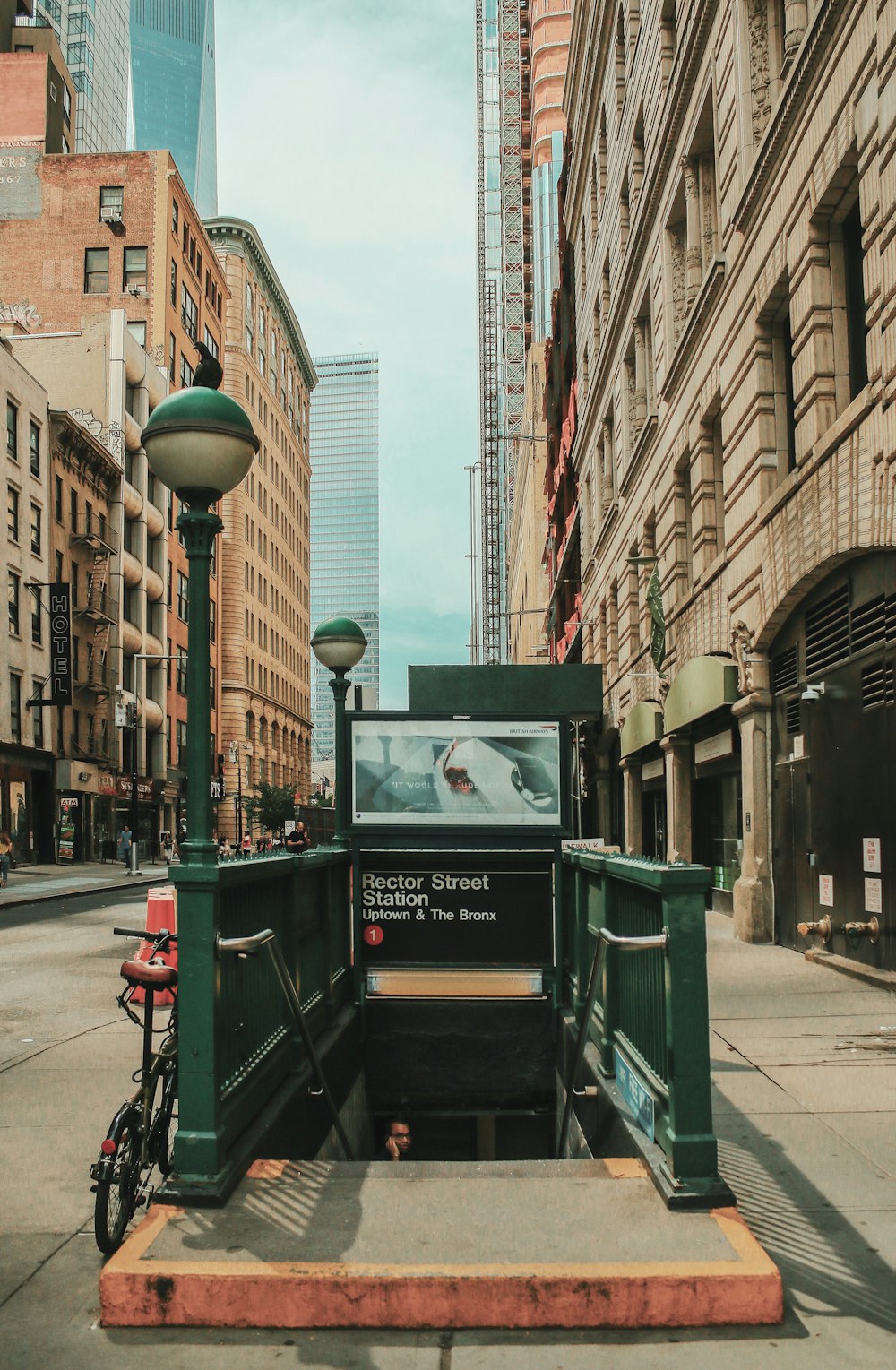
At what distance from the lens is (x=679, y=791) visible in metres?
24.1

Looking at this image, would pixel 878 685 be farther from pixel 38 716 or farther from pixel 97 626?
pixel 97 626

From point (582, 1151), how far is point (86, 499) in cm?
5160

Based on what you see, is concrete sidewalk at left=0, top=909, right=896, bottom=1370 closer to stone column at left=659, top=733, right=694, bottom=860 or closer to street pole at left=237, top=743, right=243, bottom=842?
stone column at left=659, top=733, right=694, bottom=860

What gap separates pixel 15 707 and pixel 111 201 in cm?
3998

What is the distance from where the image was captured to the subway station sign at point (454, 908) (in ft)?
32.8

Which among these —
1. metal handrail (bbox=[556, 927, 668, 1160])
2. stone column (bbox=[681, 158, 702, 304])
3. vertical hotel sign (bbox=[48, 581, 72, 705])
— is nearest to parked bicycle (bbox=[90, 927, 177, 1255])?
metal handrail (bbox=[556, 927, 668, 1160])

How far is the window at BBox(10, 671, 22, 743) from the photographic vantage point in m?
44.8

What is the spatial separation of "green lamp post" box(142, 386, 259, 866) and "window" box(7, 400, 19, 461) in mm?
42295

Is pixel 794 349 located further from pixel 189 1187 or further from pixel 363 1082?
pixel 189 1187

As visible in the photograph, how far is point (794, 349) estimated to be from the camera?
1499 centimetres

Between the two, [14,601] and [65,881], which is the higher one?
[14,601]

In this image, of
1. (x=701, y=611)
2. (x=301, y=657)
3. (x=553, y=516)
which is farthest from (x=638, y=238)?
(x=301, y=657)

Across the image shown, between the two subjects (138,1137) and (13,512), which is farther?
(13,512)

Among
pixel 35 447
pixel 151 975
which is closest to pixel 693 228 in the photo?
pixel 151 975
